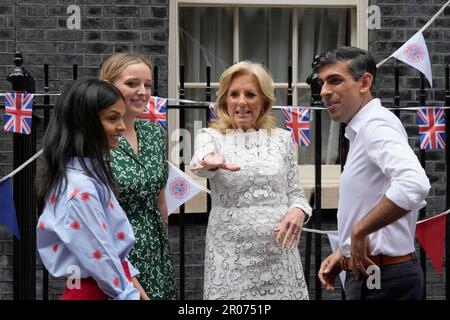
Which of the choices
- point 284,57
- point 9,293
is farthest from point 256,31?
point 9,293

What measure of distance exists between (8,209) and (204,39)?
282 centimetres

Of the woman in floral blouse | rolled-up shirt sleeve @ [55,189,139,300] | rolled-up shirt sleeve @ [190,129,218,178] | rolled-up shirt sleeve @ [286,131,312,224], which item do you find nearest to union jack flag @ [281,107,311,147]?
rolled-up shirt sleeve @ [286,131,312,224]

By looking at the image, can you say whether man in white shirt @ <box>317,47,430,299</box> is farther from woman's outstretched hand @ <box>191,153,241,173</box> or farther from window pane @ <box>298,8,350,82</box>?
window pane @ <box>298,8,350,82</box>

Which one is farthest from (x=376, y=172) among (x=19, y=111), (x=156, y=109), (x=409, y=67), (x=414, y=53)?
(x=409, y=67)

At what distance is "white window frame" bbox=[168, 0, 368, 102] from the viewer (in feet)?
23.6

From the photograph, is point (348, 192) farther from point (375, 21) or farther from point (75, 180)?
point (375, 21)

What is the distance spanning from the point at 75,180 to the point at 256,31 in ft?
14.7

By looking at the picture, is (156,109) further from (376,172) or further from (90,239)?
(90,239)

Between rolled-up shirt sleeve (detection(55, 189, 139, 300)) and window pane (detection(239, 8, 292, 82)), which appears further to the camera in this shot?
window pane (detection(239, 8, 292, 82))

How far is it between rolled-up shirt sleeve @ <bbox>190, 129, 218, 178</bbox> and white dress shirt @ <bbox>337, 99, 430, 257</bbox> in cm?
69

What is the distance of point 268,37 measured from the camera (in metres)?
7.46

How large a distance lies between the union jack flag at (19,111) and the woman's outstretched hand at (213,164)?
1447 millimetres

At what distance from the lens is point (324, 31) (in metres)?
7.49
